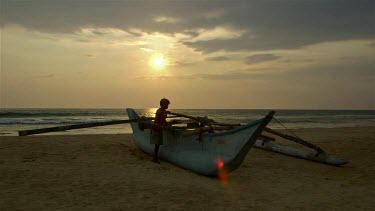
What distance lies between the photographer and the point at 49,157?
848 centimetres

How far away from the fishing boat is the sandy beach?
26 centimetres

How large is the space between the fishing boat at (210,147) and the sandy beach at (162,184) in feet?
0.86

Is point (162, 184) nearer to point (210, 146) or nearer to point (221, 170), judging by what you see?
point (221, 170)

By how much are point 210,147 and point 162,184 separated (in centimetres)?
144

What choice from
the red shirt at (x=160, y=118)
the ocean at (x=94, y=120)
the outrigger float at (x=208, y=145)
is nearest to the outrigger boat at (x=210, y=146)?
the outrigger float at (x=208, y=145)

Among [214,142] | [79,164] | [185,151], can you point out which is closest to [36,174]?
[79,164]

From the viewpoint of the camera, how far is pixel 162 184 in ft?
19.9

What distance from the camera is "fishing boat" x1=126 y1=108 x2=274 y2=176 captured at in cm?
613

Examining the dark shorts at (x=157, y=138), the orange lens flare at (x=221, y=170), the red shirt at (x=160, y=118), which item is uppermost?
the red shirt at (x=160, y=118)

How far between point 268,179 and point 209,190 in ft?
5.72

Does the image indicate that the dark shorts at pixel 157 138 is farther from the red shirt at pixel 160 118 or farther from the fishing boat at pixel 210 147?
the fishing boat at pixel 210 147

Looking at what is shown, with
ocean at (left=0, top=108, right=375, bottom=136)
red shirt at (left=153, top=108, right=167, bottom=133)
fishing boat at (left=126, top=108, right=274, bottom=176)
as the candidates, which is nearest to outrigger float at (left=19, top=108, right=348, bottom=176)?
fishing boat at (left=126, top=108, right=274, bottom=176)

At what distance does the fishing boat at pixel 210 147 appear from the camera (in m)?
6.13

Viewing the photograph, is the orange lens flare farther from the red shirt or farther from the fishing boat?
the red shirt
